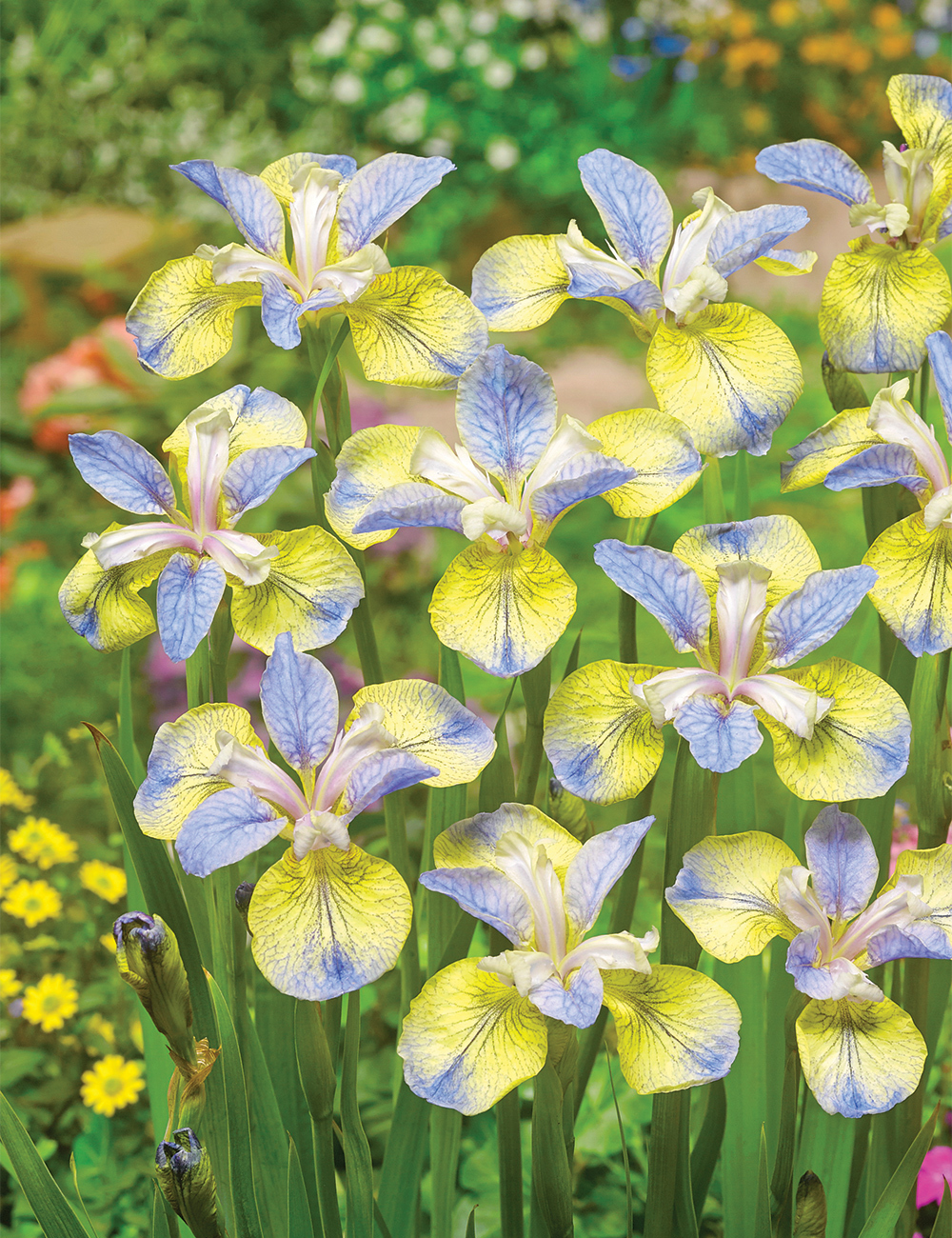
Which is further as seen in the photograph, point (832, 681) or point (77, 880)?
point (77, 880)

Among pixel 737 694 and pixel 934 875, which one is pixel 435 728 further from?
pixel 934 875

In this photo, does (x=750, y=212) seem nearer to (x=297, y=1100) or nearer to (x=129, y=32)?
(x=297, y=1100)

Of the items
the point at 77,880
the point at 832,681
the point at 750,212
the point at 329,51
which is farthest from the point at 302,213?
the point at 329,51

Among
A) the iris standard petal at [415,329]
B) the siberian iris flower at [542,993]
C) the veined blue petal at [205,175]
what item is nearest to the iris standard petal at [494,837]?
the siberian iris flower at [542,993]

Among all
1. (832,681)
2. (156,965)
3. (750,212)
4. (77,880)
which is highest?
(750,212)

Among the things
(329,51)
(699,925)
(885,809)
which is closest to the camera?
(699,925)

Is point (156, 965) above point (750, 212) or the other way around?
the other way around
